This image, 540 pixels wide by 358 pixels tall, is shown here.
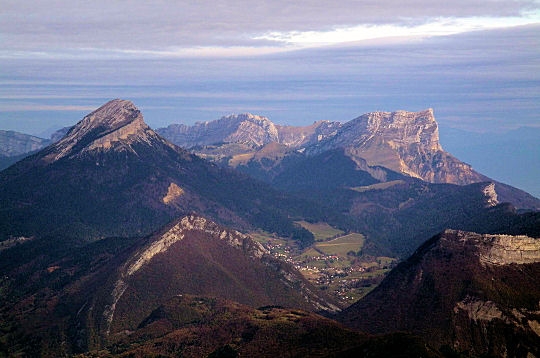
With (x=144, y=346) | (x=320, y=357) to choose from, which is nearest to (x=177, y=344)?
(x=144, y=346)

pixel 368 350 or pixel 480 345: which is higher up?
pixel 368 350

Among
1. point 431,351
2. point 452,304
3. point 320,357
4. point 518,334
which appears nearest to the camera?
point 431,351

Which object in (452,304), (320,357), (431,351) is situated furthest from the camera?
(452,304)

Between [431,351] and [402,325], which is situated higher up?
[431,351]

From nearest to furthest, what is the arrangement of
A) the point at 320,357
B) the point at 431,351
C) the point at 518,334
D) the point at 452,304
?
the point at 431,351
the point at 320,357
the point at 518,334
the point at 452,304

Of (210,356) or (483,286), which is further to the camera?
(483,286)

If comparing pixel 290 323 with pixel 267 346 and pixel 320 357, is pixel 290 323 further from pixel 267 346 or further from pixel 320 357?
pixel 320 357

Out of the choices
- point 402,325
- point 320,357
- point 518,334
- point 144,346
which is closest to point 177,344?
point 144,346

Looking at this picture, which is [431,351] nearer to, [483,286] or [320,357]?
[320,357]

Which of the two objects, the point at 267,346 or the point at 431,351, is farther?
the point at 267,346

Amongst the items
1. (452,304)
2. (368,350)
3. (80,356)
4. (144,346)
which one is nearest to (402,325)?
(452,304)
